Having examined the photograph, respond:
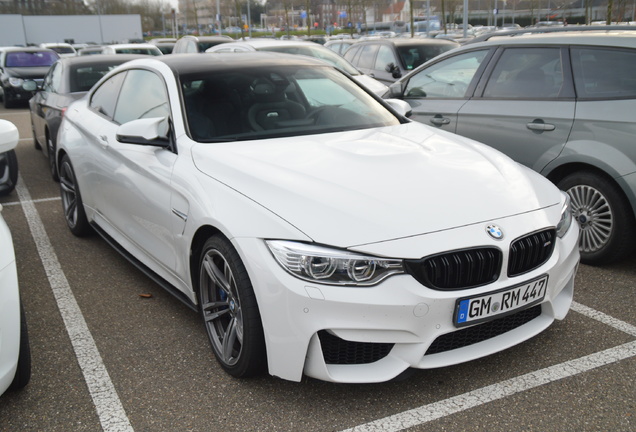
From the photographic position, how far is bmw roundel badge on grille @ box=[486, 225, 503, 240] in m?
2.75

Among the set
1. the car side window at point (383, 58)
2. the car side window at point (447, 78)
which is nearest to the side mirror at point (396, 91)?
the car side window at point (447, 78)

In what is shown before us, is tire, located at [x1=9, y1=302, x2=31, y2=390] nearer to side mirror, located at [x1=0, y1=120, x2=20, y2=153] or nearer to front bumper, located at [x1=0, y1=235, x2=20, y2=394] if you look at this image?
front bumper, located at [x1=0, y1=235, x2=20, y2=394]

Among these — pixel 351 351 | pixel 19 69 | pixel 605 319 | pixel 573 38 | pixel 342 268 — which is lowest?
pixel 605 319

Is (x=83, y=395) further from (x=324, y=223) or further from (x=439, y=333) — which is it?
(x=439, y=333)

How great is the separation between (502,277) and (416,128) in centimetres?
164

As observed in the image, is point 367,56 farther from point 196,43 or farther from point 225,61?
point 225,61

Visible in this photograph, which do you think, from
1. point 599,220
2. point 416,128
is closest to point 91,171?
point 416,128

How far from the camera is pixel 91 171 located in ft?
15.7

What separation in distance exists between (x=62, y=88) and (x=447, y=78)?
4.79 metres

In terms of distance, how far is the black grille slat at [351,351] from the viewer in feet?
8.75

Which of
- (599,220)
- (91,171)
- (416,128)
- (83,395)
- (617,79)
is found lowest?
(83,395)

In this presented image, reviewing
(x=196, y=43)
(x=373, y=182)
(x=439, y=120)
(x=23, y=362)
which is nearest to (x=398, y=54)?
(x=196, y=43)

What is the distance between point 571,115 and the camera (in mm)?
4547

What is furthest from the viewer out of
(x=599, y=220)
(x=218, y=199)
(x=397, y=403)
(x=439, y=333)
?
(x=599, y=220)
